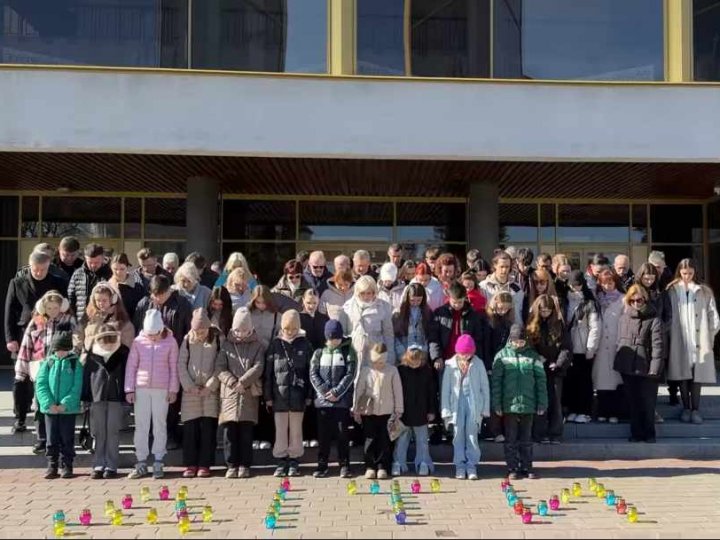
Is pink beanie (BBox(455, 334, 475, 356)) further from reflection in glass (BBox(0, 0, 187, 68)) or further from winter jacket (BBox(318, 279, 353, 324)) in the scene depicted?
reflection in glass (BBox(0, 0, 187, 68))

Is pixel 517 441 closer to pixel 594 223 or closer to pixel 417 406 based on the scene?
pixel 417 406

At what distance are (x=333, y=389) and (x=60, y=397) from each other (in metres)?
2.73

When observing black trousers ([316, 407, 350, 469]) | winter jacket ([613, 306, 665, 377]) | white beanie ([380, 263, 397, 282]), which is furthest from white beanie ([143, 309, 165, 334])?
winter jacket ([613, 306, 665, 377])

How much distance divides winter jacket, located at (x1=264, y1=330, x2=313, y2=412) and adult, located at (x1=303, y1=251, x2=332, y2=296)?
3.02 ft

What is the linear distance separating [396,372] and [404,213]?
355 inches

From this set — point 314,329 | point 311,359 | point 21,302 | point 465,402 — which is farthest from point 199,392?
point 465,402

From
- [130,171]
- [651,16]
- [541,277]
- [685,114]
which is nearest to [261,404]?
[541,277]

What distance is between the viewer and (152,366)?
7305 mm

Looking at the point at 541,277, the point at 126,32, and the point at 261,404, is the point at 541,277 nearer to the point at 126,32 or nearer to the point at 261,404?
the point at 261,404

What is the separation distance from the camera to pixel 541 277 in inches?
324

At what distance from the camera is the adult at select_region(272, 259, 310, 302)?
8.00m

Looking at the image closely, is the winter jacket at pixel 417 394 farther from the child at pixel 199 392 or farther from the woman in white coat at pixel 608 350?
the woman in white coat at pixel 608 350

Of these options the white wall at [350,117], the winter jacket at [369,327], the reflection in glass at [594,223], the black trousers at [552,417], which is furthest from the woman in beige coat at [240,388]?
the reflection in glass at [594,223]

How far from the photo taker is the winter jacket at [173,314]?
24.9 ft
